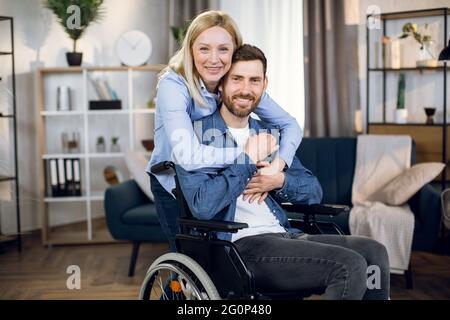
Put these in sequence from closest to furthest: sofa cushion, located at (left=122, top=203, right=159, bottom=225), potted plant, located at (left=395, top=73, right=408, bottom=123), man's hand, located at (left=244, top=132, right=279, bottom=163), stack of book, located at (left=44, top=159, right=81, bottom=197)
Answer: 1. man's hand, located at (left=244, top=132, right=279, bottom=163)
2. sofa cushion, located at (left=122, top=203, right=159, bottom=225)
3. potted plant, located at (left=395, top=73, right=408, bottom=123)
4. stack of book, located at (left=44, top=159, right=81, bottom=197)

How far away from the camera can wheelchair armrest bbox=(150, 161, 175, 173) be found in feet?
5.94

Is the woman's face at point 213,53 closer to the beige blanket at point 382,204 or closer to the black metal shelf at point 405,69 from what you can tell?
the beige blanket at point 382,204

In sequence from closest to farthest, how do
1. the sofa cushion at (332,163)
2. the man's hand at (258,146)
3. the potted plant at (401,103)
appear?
the man's hand at (258,146)
the sofa cushion at (332,163)
the potted plant at (401,103)

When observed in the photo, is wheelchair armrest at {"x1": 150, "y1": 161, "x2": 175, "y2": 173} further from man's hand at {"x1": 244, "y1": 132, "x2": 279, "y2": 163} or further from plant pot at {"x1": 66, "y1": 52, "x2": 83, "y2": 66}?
plant pot at {"x1": 66, "y1": 52, "x2": 83, "y2": 66}

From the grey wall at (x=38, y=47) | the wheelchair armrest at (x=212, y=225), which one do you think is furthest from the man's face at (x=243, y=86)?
the grey wall at (x=38, y=47)

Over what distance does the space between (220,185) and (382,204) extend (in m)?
1.69

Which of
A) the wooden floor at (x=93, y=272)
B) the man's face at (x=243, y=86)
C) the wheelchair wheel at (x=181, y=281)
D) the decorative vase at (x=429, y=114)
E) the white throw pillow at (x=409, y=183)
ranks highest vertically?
the man's face at (x=243, y=86)

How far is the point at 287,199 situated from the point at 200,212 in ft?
1.03

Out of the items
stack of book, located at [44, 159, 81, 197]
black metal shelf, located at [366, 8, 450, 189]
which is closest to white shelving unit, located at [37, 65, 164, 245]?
stack of book, located at [44, 159, 81, 197]

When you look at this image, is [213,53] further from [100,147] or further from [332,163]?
[100,147]

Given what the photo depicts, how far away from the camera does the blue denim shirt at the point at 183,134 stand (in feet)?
5.66

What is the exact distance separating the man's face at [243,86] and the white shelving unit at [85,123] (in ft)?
7.53

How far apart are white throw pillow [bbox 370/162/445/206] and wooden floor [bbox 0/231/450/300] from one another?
37 centimetres

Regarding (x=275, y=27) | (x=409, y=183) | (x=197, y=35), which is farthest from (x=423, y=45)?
(x=197, y=35)
